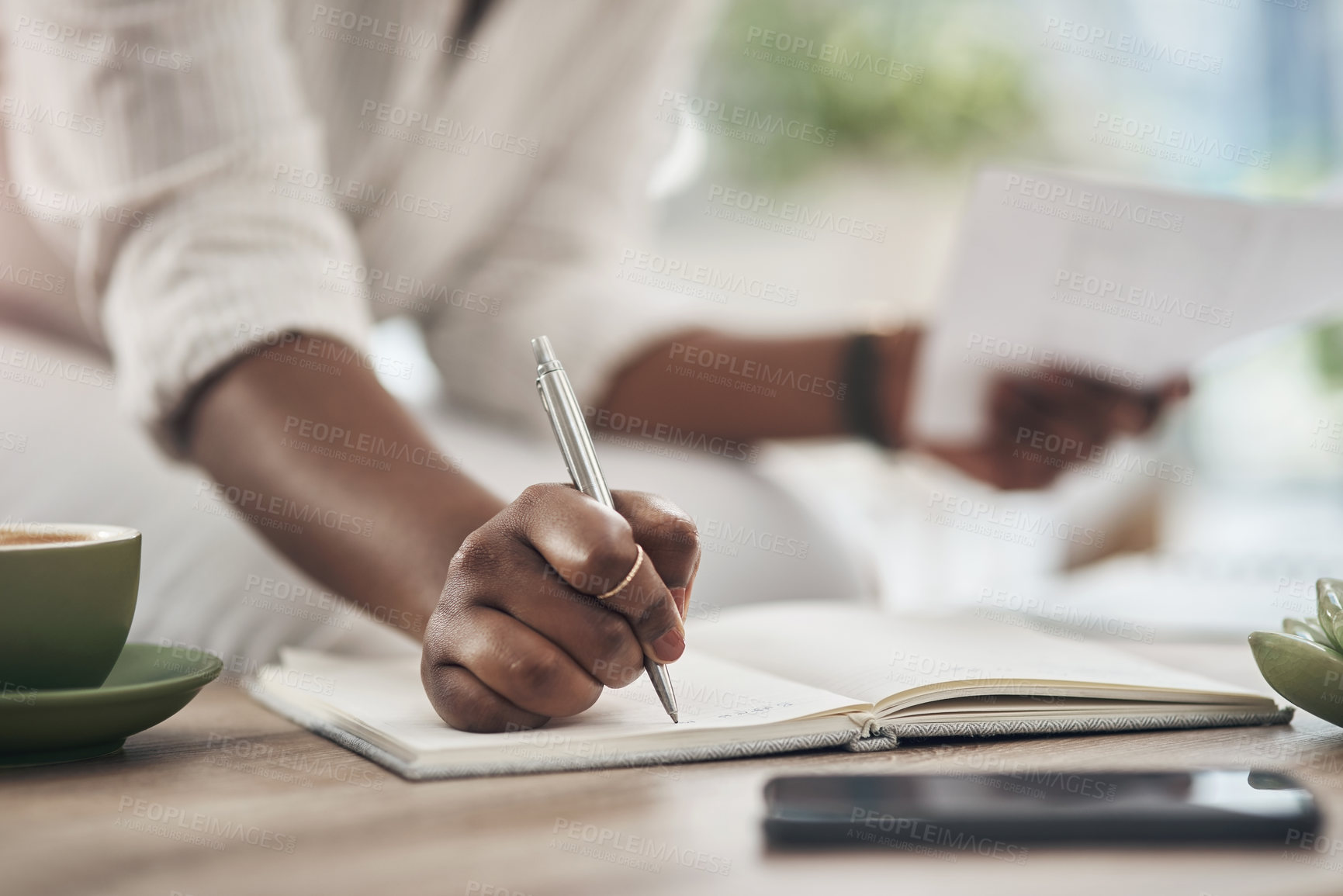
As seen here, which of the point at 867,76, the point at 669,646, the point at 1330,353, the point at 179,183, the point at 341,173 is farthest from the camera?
the point at 867,76

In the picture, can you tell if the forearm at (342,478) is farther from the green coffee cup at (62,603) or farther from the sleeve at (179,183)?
the green coffee cup at (62,603)

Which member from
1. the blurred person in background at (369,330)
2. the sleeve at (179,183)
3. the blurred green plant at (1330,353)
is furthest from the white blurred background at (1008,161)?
the sleeve at (179,183)

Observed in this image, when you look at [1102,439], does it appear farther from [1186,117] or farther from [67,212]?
[1186,117]

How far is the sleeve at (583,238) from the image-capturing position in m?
1.27

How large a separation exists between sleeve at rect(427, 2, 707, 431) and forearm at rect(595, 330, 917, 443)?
31 millimetres

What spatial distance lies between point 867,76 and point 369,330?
230 cm

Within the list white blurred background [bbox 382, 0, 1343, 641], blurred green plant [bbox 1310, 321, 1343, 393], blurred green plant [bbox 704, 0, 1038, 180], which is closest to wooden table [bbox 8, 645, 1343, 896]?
white blurred background [bbox 382, 0, 1343, 641]

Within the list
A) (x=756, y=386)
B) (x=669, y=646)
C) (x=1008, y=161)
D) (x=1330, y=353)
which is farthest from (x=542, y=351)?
(x=1008, y=161)

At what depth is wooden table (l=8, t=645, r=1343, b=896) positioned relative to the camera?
326mm

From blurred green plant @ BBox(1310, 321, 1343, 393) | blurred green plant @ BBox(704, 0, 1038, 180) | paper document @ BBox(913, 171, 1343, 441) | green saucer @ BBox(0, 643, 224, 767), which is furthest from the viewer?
blurred green plant @ BBox(704, 0, 1038, 180)

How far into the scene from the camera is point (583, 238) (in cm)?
140

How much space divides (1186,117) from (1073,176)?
2.21m

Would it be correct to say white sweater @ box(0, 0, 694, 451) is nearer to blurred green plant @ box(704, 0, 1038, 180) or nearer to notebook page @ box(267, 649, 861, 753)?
notebook page @ box(267, 649, 861, 753)

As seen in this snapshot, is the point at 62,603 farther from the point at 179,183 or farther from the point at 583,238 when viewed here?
the point at 583,238
